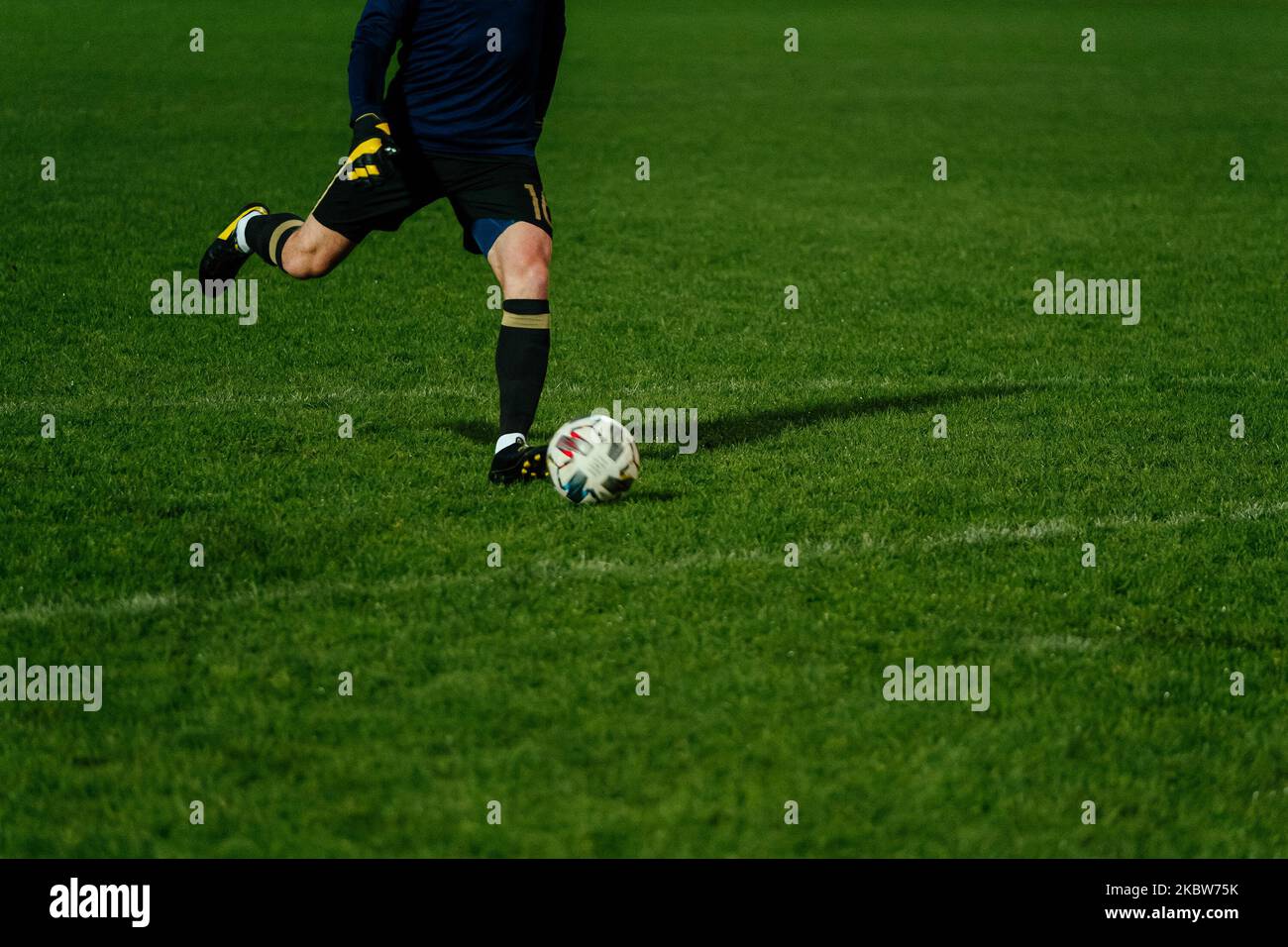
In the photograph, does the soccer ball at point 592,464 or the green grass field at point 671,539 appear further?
the soccer ball at point 592,464

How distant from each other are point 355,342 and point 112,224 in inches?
181

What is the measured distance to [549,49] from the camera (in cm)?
796

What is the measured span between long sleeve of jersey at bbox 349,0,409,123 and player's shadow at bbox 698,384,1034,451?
7.30 ft

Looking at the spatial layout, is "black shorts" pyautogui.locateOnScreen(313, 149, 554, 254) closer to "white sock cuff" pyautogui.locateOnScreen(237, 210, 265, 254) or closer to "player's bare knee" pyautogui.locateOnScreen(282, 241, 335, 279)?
"player's bare knee" pyautogui.locateOnScreen(282, 241, 335, 279)

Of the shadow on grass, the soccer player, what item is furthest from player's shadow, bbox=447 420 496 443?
the soccer player

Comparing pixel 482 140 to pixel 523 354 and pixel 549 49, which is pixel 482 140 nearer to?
pixel 549 49

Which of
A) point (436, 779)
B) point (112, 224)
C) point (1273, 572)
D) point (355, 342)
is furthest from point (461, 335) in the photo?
point (436, 779)

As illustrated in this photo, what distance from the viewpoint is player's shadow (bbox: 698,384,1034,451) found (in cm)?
A: 840

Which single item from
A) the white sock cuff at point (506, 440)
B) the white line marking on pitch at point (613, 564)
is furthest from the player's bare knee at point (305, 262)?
the white line marking on pitch at point (613, 564)

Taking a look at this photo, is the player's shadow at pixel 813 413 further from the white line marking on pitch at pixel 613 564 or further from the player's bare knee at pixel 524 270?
the white line marking on pitch at pixel 613 564

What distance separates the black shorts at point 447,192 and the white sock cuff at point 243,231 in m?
0.88

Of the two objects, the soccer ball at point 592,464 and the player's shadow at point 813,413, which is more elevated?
the player's shadow at point 813,413

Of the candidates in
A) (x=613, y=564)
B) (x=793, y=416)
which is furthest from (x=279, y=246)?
(x=613, y=564)

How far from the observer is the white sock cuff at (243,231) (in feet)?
28.9
